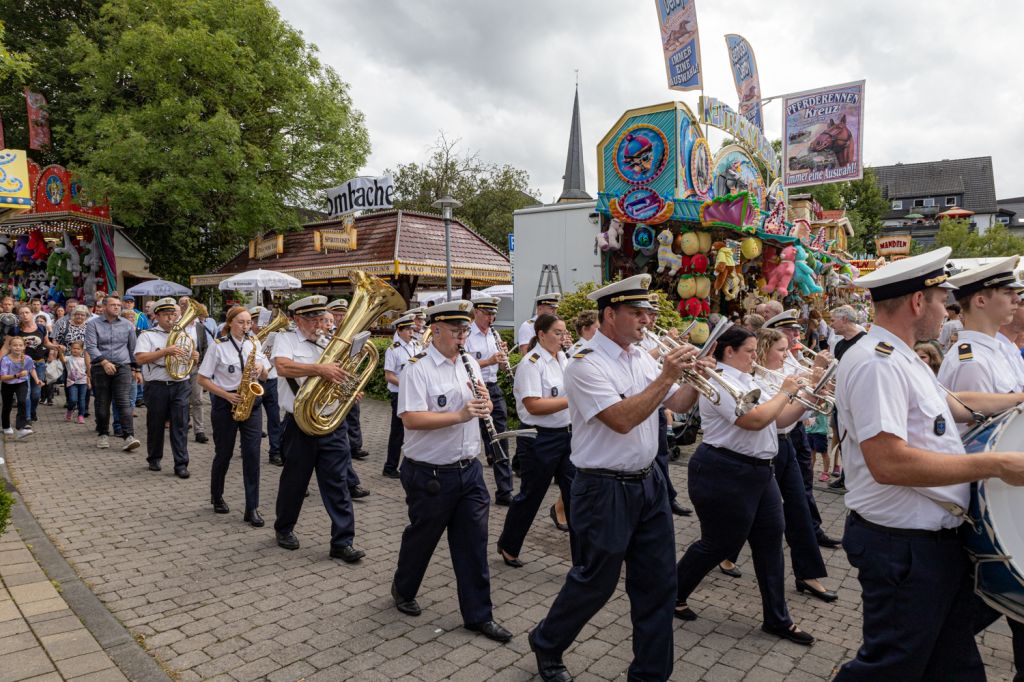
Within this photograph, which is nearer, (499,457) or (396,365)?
(499,457)

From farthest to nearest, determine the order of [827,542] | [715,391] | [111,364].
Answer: [111,364]
[827,542]
[715,391]

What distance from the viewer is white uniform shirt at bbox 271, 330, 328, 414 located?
5500 mm

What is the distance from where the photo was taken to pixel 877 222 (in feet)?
146

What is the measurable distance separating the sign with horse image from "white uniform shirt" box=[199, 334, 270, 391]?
50.3 feet

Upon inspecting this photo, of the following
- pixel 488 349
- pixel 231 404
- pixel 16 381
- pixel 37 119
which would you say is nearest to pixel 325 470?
pixel 231 404

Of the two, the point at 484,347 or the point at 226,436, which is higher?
the point at 484,347

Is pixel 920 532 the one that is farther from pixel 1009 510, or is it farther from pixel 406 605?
pixel 406 605

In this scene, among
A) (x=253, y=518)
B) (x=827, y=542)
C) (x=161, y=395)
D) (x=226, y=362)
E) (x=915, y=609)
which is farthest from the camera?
(x=161, y=395)

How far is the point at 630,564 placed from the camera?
11.0 feet

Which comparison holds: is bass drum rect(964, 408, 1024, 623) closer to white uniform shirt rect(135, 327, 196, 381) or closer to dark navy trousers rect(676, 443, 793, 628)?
dark navy trousers rect(676, 443, 793, 628)

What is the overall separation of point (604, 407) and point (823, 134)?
16963mm

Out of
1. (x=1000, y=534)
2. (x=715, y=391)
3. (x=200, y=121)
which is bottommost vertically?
(x=1000, y=534)

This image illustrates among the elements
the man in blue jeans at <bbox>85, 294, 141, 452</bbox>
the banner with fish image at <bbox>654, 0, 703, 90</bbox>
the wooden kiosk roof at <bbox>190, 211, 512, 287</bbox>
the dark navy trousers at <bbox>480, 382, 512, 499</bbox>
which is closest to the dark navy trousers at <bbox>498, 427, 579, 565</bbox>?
the dark navy trousers at <bbox>480, 382, 512, 499</bbox>

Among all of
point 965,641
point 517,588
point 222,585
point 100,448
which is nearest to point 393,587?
point 517,588
